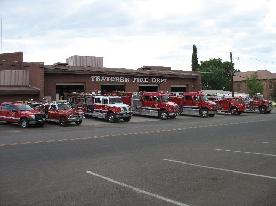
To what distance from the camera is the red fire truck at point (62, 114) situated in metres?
31.9

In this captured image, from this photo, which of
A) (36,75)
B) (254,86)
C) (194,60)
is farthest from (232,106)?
(254,86)

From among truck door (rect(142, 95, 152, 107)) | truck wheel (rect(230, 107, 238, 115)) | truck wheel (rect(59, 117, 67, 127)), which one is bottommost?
truck wheel (rect(59, 117, 67, 127))

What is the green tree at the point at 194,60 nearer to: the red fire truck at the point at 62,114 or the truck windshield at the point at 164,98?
the truck windshield at the point at 164,98

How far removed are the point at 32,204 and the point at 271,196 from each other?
4937 mm

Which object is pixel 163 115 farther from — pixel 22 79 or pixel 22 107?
pixel 22 79

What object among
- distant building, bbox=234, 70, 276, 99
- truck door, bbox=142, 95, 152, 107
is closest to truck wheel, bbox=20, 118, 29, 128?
truck door, bbox=142, 95, 152, 107

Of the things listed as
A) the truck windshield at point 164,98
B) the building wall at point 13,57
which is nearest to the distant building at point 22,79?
the building wall at point 13,57

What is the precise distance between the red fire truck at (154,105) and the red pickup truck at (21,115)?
1282cm

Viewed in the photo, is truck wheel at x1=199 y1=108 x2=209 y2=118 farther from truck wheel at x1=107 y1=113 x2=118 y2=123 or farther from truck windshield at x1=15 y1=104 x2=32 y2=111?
truck windshield at x1=15 y1=104 x2=32 y2=111

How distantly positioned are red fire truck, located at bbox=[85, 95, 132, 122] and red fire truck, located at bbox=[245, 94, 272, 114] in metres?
20.1

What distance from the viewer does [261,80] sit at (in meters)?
123

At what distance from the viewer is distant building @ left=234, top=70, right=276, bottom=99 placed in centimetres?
12238

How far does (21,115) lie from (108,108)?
8.28 metres

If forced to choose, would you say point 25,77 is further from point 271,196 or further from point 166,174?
point 271,196
